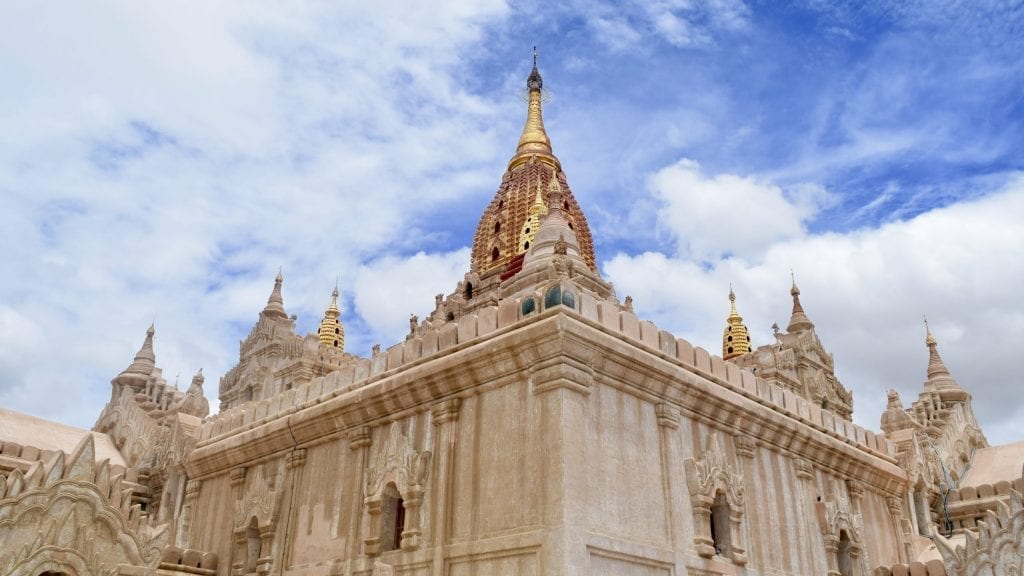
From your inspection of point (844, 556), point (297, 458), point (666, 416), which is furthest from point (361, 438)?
point (844, 556)

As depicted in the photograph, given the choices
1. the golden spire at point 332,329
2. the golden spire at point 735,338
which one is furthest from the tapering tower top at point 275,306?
the golden spire at point 735,338

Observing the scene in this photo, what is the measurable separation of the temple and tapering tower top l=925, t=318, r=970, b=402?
74.1 ft

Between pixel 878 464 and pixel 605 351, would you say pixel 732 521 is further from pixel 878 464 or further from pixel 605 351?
pixel 878 464

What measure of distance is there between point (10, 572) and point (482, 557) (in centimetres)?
874

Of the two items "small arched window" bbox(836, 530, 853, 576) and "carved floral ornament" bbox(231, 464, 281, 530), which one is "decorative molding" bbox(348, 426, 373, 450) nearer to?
"carved floral ornament" bbox(231, 464, 281, 530)

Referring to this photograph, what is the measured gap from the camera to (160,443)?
90.5 feet

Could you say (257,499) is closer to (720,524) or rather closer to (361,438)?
(361,438)

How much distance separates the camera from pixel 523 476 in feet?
48.3

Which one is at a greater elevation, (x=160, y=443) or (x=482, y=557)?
(x=160, y=443)

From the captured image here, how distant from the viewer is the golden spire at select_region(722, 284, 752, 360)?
64875 millimetres

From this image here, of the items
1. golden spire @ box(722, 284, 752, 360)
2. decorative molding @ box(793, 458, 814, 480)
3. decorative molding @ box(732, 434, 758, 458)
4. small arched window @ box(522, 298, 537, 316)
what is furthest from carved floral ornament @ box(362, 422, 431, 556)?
golden spire @ box(722, 284, 752, 360)

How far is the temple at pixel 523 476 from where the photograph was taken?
1486cm

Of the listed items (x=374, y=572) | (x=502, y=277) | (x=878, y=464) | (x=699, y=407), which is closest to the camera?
(x=374, y=572)

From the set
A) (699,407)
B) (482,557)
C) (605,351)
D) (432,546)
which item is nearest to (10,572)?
(432,546)
